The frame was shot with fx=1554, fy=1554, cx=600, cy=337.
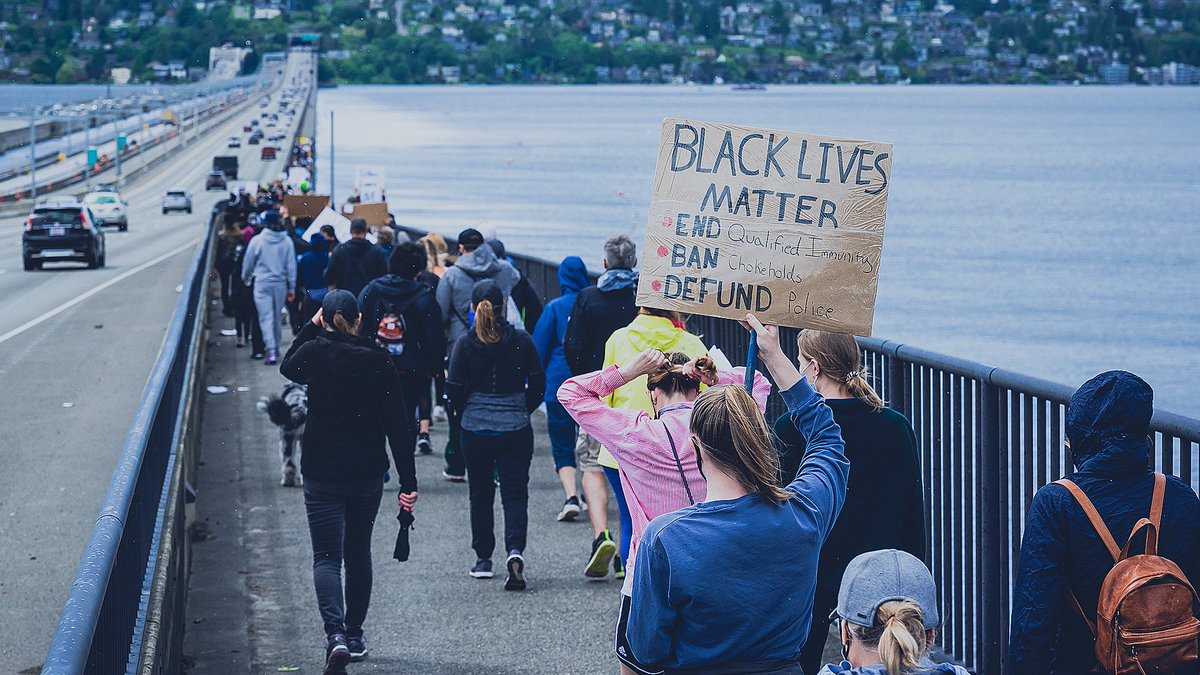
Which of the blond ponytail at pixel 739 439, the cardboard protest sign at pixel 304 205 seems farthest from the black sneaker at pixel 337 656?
the cardboard protest sign at pixel 304 205

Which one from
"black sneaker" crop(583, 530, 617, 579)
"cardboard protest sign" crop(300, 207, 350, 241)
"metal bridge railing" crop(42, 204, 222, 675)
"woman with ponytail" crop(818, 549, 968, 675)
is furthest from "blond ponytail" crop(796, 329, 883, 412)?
"cardboard protest sign" crop(300, 207, 350, 241)

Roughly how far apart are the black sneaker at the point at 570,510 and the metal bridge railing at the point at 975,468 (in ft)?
10.1

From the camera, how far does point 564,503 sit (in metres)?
10.8

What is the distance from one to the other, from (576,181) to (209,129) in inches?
2871

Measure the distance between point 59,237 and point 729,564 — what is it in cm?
3466

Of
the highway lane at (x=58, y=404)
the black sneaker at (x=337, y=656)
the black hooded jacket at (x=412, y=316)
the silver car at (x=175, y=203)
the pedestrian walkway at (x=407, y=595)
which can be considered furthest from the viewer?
the silver car at (x=175, y=203)

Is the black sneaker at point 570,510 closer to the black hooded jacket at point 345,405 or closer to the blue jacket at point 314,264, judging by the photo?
the black hooded jacket at point 345,405

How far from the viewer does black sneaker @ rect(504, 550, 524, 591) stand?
860 centimetres

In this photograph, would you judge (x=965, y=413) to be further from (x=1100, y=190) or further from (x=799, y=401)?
(x=1100, y=190)

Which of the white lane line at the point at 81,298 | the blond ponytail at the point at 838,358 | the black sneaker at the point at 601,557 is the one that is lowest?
the white lane line at the point at 81,298

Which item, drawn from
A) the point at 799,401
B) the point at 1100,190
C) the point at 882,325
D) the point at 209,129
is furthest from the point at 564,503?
the point at 209,129

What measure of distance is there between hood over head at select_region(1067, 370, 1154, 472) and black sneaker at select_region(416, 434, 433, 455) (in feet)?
28.6

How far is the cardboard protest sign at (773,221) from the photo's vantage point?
5.28 metres

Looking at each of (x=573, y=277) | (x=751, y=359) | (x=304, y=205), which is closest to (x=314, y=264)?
(x=304, y=205)
